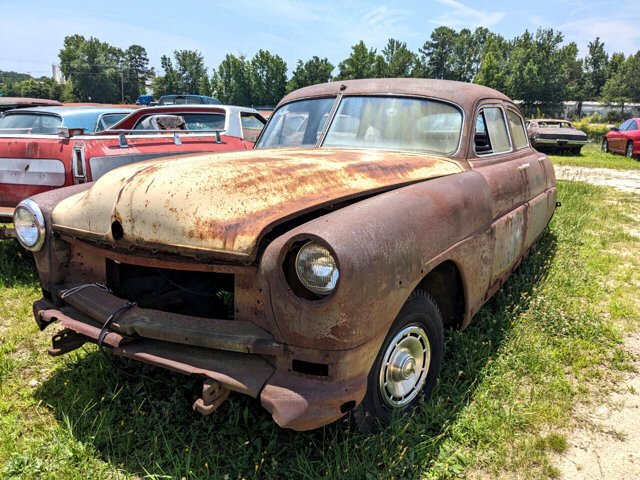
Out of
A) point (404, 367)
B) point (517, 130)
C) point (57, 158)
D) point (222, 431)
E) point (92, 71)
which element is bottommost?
point (222, 431)

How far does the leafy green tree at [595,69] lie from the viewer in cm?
6225

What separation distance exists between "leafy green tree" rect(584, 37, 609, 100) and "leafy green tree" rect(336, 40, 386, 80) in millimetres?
29666

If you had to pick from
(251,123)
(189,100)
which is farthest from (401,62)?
(251,123)

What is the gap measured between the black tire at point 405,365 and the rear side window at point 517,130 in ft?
8.21

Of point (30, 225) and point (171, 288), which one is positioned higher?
point (30, 225)

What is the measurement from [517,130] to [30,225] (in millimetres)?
4118

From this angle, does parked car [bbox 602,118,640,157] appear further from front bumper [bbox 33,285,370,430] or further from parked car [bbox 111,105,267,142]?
front bumper [bbox 33,285,370,430]

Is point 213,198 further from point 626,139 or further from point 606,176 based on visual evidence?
point 626,139

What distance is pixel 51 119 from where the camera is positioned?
6.72 m

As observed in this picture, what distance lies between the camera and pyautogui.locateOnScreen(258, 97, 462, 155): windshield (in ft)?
10.8

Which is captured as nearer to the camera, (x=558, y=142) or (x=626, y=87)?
(x=558, y=142)

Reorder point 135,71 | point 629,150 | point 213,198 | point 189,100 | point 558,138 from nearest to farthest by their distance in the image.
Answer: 1. point 213,198
2. point 629,150
3. point 558,138
4. point 189,100
5. point 135,71

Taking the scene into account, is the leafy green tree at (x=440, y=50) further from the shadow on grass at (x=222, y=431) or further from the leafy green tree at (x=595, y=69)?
the shadow on grass at (x=222, y=431)

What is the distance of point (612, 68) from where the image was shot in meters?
60.8
